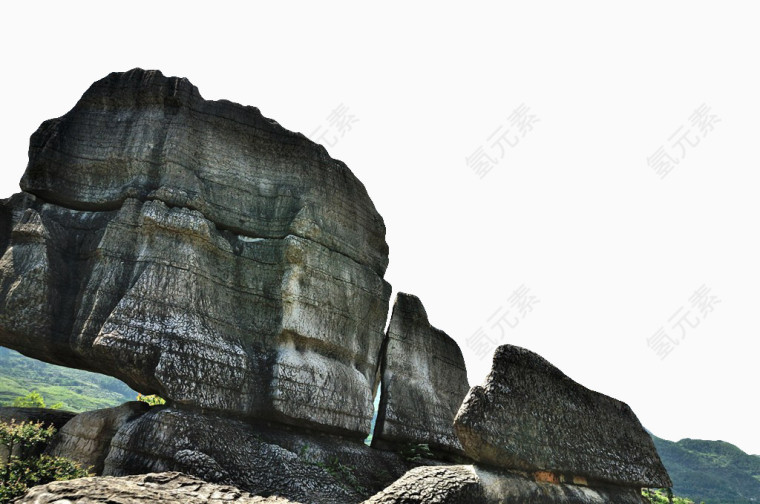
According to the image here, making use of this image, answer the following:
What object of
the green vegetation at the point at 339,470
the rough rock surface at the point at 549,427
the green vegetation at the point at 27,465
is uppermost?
the rough rock surface at the point at 549,427

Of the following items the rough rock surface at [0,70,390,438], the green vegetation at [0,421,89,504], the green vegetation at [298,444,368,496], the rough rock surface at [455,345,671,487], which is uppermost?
the rough rock surface at [0,70,390,438]

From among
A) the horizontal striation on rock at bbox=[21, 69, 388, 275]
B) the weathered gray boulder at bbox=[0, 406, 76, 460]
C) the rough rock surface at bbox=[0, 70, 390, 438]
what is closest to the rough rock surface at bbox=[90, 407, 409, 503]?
the rough rock surface at bbox=[0, 70, 390, 438]

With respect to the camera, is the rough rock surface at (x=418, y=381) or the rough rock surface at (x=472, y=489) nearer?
the rough rock surface at (x=472, y=489)

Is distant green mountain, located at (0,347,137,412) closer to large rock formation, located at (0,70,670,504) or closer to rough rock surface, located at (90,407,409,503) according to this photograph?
large rock formation, located at (0,70,670,504)

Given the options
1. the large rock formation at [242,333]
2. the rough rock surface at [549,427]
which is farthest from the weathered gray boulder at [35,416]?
the rough rock surface at [549,427]

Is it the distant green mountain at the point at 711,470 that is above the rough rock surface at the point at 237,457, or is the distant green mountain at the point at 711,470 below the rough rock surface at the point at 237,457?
above

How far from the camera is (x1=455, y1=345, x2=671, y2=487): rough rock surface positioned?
23.2ft

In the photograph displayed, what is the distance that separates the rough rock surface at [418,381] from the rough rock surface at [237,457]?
2464 mm

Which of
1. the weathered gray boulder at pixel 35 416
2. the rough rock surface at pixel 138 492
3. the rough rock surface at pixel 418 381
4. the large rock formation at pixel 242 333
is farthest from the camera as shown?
the rough rock surface at pixel 418 381

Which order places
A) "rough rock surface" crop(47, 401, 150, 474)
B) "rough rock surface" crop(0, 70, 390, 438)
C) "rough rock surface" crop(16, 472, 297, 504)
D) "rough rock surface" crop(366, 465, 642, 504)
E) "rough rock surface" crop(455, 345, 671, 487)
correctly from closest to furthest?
"rough rock surface" crop(16, 472, 297, 504) → "rough rock surface" crop(366, 465, 642, 504) → "rough rock surface" crop(455, 345, 671, 487) → "rough rock surface" crop(47, 401, 150, 474) → "rough rock surface" crop(0, 70, 390, 438)

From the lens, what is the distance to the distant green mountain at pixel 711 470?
8703cm

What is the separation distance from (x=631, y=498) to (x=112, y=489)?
7648 millimetres

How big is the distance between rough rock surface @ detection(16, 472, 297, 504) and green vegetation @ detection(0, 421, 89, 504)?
4.96ft

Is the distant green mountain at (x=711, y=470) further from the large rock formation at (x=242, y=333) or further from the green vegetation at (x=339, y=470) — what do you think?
the green vegetation at (x=339, y=470)
